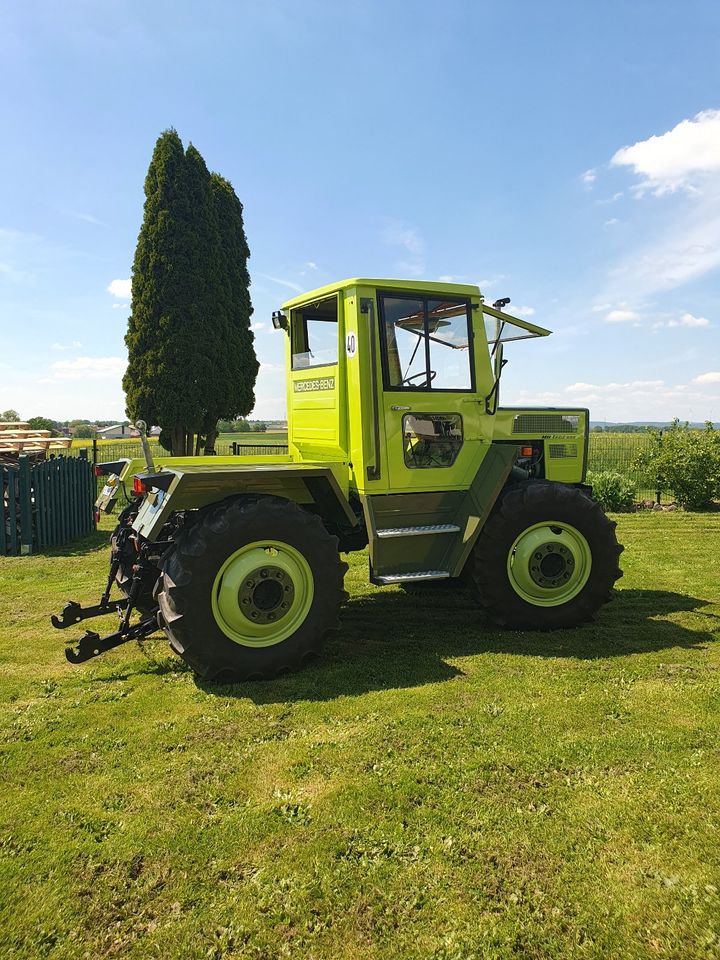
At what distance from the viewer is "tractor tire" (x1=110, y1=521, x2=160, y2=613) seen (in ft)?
15.7

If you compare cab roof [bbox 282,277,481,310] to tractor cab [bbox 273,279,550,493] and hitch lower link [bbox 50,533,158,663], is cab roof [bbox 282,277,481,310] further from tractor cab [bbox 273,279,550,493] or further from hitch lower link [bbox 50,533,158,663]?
hitch lower link [bbox 50,533,158,663]

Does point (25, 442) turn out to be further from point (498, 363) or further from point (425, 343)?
point (498, 363)

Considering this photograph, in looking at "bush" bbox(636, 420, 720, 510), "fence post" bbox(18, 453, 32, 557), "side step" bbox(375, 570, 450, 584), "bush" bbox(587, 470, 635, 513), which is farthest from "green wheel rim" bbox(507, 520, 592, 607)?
"bush" bbox(636, 420, 720, 510)

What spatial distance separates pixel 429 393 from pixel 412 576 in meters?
1.48

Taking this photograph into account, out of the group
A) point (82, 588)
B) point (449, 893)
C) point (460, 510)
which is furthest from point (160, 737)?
point (82, 588)

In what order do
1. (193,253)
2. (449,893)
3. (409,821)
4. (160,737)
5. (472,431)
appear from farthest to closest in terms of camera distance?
(193,253) → (472,431) → (160,737) → (409,821) → (449,893)

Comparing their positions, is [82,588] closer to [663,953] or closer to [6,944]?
[6,944]

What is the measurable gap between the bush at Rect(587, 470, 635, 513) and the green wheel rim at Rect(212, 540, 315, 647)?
9466mm

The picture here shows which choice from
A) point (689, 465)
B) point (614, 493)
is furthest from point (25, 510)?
point (689, 465)

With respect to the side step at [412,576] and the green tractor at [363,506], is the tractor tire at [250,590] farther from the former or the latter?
the side step at [412,576]

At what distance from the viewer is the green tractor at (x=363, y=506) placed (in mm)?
4410

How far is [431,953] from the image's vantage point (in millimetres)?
2219

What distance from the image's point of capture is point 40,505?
9531mm

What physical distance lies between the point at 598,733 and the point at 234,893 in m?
2.17
